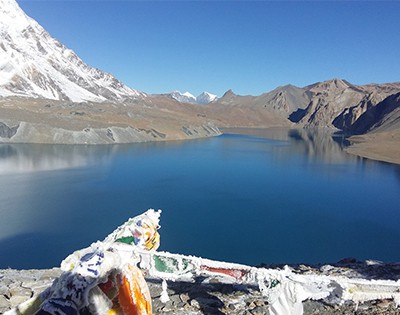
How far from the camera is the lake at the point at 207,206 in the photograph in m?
18.5

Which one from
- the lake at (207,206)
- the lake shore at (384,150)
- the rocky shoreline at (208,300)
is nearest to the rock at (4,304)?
the rocky shoreline at (208,300)

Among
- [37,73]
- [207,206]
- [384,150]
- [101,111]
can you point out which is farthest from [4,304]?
[37,73]

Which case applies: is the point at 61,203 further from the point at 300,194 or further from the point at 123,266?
the point at 123,266

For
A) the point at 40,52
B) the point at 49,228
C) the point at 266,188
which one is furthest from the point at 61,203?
the point at 40,52

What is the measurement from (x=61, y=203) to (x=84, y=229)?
6.25 metres

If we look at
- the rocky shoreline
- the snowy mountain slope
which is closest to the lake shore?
the rocky shoreline

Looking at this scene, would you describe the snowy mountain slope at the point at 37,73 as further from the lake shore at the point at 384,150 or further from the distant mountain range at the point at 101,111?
the lake shore at the point at 384,150

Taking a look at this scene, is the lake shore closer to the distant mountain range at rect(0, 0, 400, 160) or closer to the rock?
the distant mountain range at rect(0, 0, 400, 160)

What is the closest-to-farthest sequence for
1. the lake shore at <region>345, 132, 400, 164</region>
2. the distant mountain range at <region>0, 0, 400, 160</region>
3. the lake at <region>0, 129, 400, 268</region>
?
1. the lake at <region>0, 129, 400, 268</region>
2. the lake shore at <region>345, 132, 400, 164</region>
3. the distant mountain range at <region>0, 0, 400, 160</region>

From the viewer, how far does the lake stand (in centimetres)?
1848

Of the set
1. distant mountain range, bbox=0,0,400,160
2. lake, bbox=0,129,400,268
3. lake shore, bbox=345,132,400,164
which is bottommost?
lake, bbox=0,129,400,268

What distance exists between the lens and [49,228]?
20375mm

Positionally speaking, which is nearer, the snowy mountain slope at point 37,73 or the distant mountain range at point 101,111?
A: the distant mountain range at point 101,111

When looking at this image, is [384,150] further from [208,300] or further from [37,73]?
[37,73]
